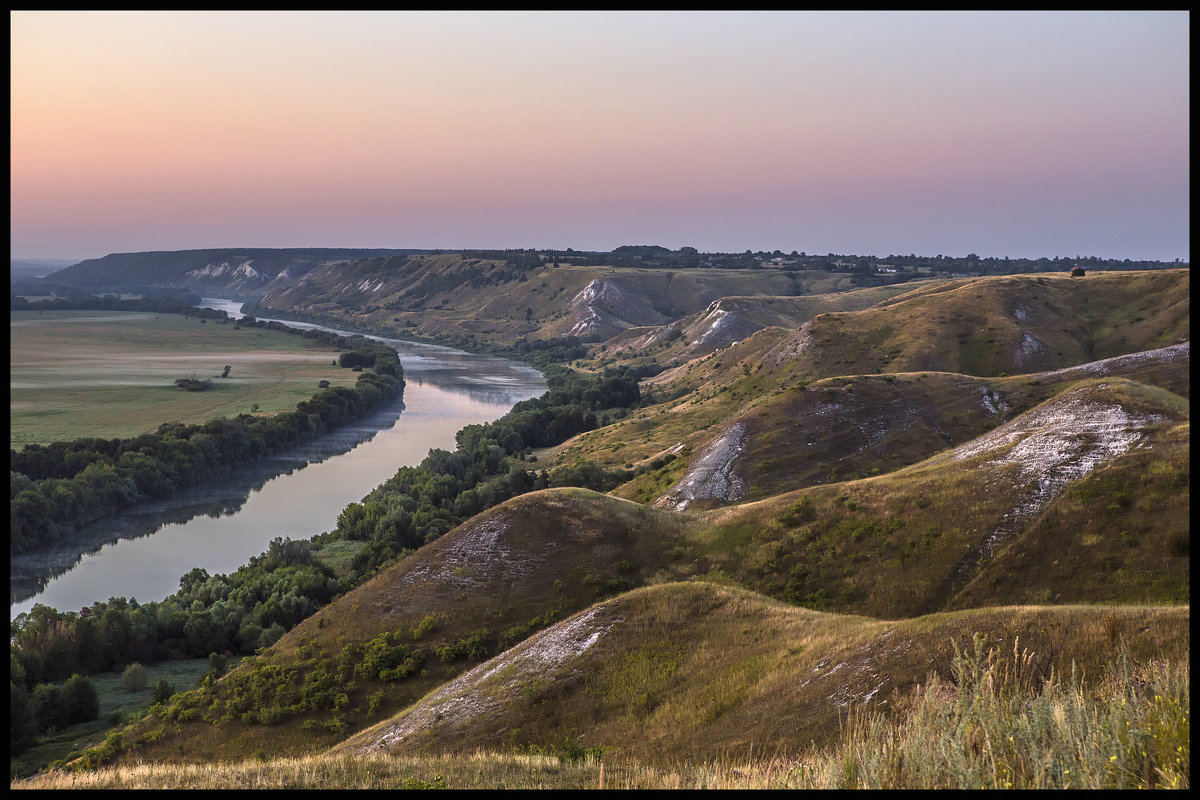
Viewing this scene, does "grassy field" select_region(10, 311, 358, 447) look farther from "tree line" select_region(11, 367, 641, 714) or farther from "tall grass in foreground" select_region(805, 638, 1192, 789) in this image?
"tall grass in foreground" select_region(805, 638, 1192, 789)

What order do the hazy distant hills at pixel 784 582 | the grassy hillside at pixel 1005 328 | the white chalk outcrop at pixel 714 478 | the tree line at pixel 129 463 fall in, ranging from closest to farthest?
1. the hazy distant hills at pixel 784 582
2. the white chalk outcrop at pixel 714 478
3. the tree line at pixel 129 463
4. the grassy hillside at pixel 1005 328

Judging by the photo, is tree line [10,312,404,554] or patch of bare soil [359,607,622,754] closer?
patch of bare soil [359,607,622,754]

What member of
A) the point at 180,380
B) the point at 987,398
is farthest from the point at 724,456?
the point at 180,380

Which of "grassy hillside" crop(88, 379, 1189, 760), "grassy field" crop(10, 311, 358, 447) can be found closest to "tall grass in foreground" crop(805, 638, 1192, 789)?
"grassy hillside" crop(88, 379, 1189, 760)

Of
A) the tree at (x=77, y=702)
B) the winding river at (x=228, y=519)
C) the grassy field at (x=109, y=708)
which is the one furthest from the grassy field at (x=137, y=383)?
the tree at (x=77, y=702)

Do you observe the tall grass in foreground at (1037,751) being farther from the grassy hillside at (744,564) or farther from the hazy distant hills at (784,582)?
the grassy hillside at (744,564)

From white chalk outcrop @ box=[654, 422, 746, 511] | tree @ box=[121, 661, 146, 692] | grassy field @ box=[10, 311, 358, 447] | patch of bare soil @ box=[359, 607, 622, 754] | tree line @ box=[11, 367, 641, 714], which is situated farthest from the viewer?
grassy field @ box=[10, 311, 358, 447]
